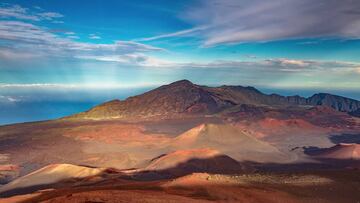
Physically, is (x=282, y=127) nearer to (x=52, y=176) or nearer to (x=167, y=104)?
(x=167, y=104)

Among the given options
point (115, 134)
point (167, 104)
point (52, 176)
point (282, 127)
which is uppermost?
point (167, 104)

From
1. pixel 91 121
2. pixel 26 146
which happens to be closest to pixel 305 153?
pixel 26 146

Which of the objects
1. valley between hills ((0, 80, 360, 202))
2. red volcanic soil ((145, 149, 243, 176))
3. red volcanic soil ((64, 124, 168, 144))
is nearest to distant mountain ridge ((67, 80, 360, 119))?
valley between hills ((0, 80, 360, 202))

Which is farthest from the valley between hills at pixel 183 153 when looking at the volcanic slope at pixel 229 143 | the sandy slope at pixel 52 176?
the volcanic slope at pixel 229 143

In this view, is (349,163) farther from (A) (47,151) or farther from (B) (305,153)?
(A) (47,151)

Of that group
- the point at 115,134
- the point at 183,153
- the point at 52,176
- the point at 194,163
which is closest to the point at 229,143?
the point at 183,153

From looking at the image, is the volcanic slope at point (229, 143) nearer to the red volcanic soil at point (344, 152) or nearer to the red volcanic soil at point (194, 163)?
the red volcanic soil at point (344, 152)
